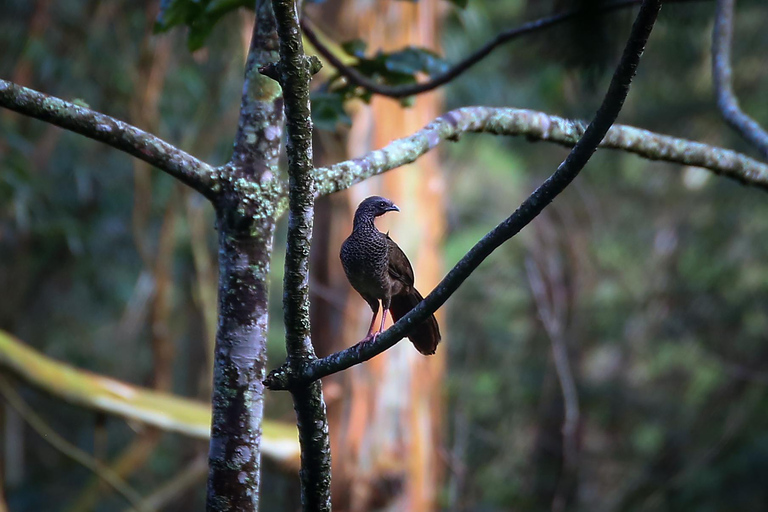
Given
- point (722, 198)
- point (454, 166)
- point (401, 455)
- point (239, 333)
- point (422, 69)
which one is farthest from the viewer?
point (722, 198)

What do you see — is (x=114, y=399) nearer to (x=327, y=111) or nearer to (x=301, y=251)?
(x=327, y=111)

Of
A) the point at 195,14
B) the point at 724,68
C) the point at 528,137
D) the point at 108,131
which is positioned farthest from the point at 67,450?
the point at 724,68

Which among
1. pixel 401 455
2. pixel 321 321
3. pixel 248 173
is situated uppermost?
pixel 321 321

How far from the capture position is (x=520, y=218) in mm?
1325

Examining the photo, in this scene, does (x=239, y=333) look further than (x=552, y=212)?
No

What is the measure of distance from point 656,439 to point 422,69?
948 cm

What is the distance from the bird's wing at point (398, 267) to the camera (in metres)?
2.26

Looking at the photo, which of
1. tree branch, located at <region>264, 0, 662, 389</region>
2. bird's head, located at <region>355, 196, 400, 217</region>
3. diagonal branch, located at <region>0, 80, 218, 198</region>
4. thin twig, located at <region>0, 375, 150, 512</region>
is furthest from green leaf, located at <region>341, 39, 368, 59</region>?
thin twig, located at <region>0, 375, 150, 512</region>

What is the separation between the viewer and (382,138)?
5.29 metres

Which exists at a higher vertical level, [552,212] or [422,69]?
[552,212]

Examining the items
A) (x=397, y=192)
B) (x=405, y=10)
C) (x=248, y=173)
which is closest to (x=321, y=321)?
(x=397, y=192)

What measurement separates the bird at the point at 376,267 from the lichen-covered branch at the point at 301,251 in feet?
1.91

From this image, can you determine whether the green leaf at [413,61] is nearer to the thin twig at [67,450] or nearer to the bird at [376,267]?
the bird at [376,267]

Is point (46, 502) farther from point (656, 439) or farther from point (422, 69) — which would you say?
point (422, 69)
